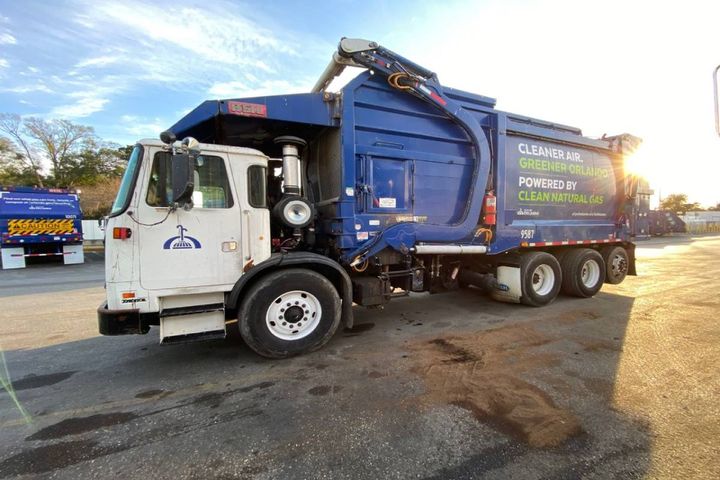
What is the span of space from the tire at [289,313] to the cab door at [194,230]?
41 centimetres

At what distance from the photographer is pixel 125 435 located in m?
2.59

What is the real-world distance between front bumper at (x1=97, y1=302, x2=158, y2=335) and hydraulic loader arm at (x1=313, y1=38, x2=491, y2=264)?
245cm

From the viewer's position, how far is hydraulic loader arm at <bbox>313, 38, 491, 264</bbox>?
4.55m

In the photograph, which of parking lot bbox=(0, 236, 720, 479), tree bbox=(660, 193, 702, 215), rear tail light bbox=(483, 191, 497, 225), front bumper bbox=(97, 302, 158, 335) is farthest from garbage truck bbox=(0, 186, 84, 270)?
tree bbox=(660, 193, 702, 215)

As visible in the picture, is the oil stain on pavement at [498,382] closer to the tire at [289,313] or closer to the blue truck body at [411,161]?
the tire at [289,313]

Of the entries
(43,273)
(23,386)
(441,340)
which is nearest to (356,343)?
(441,340)

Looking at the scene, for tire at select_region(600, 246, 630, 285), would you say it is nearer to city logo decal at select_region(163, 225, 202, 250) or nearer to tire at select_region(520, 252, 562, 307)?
tire at select_region(520, 252, 562, 307)

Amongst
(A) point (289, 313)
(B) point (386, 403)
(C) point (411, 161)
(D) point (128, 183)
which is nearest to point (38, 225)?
(D) point (128, 183)

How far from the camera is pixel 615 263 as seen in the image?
7.52m

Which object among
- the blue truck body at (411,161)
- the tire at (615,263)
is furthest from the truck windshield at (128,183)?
the tire at (615,263)

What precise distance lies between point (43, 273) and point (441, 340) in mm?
14461

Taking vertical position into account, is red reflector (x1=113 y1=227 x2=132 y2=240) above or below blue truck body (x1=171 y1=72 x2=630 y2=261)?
below

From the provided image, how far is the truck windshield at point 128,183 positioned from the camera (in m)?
3.51

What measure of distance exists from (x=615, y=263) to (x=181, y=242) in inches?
341
